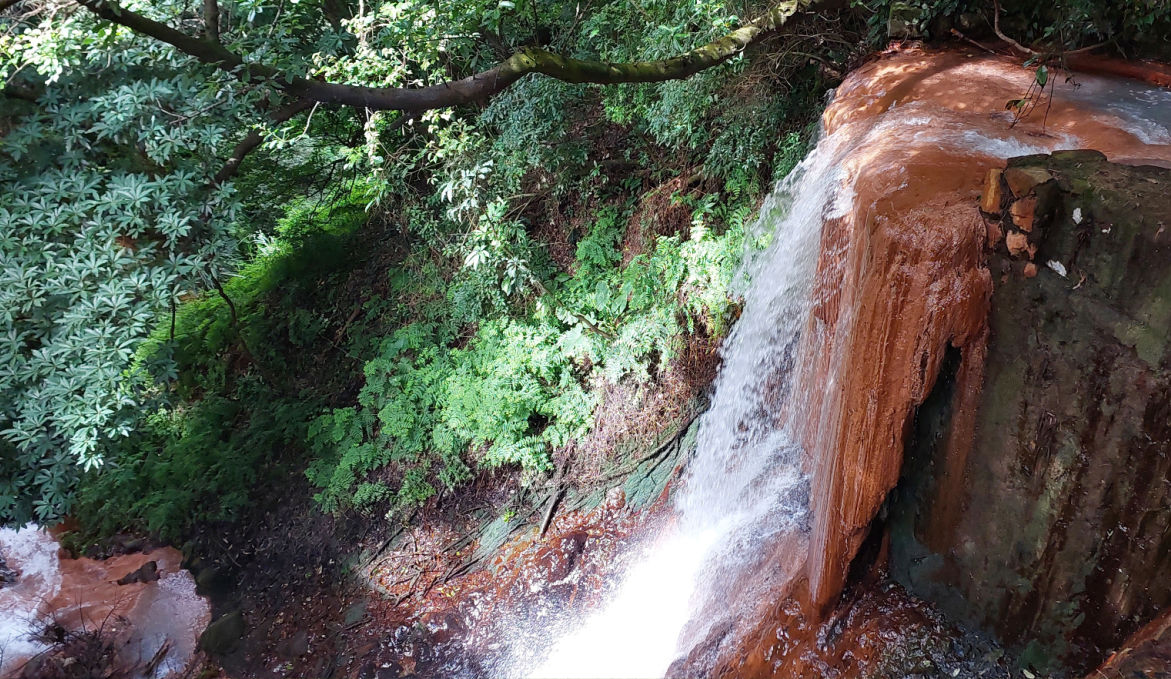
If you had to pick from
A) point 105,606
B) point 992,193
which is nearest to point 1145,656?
point 992,193

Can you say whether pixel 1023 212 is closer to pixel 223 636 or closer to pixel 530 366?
pixel 530 366

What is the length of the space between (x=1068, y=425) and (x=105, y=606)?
827cm

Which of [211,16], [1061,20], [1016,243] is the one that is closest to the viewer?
[1016,243]

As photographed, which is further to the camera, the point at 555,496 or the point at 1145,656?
the point at 555,496

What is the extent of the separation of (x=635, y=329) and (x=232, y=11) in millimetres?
4613

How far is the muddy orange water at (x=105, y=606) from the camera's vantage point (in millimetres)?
6152

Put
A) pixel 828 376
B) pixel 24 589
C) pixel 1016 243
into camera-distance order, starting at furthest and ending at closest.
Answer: pixel 24 589
pixel 828 376
pixel 1016 243

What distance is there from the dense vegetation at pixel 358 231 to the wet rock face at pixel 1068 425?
9.29 feet

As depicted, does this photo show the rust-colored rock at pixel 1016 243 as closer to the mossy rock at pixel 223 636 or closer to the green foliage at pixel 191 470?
the mossy rock at pixel 223 636

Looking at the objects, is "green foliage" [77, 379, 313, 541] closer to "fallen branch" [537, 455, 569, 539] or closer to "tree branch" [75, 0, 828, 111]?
"fallen branch" [537, 455, 569, 539]

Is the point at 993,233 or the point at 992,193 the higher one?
the point at 992,193

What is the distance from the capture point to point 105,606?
6641mm

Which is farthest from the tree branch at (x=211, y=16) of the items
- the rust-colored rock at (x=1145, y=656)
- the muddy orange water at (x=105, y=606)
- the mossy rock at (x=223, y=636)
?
the rust-colored rock at (x=1145, y=656)

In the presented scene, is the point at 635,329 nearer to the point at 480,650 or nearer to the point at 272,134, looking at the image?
the point at 480,650
